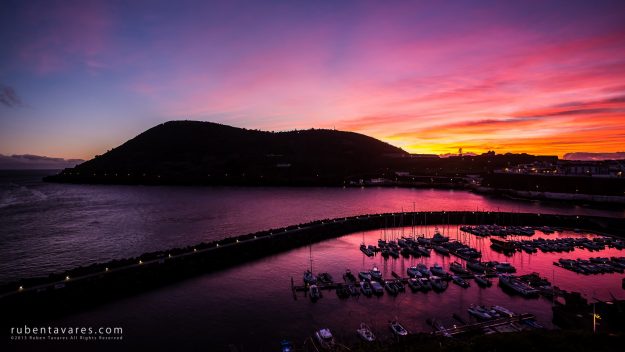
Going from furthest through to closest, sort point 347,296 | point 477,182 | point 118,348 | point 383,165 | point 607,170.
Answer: point 383,165 → point 477,182 → point 607,170 → point 347,296 → point 118,348

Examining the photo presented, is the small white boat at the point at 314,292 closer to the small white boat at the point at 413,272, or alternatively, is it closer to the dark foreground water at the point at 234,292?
the dark foreground water at the point at 234,292

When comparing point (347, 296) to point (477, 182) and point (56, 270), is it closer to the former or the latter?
point (56, 270)

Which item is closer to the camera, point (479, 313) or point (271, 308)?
point (479, 313)

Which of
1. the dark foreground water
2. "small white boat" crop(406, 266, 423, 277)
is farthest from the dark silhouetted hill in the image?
"small white boat" crop(406, 266, 423, 277)

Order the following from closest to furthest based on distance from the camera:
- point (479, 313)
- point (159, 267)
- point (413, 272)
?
1. point (479, 313)
2. point (159, 267)
3. point (413, 272)

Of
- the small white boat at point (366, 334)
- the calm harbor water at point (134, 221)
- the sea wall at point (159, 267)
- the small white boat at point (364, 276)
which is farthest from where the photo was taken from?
the calm harbor water at point (134, 221)

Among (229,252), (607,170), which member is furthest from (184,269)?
(607,170)

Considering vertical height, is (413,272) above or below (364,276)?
above

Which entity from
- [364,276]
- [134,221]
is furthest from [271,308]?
[134,221]

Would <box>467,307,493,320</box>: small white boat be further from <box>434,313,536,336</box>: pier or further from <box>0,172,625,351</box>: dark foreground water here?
<box>434,313,536,336</box>: pier

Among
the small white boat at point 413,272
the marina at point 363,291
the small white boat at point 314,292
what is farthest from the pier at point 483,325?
the small white boat at point 314,292

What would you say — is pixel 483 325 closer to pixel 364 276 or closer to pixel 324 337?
pixel 324 337
